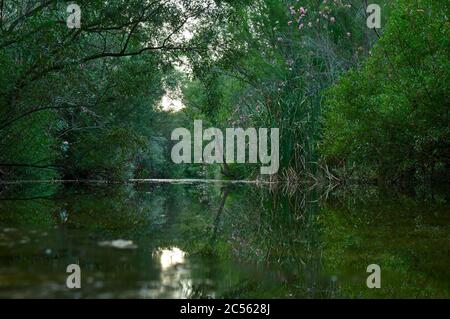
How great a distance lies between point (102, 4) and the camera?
873 cm

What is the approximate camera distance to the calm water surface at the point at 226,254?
2.08 meters

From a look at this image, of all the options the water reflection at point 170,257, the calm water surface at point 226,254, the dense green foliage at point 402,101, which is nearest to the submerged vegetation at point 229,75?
the dense green foliage at point 402,101

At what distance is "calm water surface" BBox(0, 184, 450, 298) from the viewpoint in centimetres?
208

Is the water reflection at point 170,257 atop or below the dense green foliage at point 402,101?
below

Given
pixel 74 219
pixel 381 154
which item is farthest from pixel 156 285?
pixel 381 154

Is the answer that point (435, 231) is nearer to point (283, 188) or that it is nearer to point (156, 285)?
point (156, 285)

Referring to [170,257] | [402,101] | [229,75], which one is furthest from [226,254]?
[229,75]

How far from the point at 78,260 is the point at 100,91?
9.33 metres

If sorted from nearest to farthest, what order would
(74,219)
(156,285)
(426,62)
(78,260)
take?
(156,285) → (78,260) → (74,219) → (426,62)

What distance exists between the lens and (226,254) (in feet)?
10.2

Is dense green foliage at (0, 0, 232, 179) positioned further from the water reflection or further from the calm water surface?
the water reflection

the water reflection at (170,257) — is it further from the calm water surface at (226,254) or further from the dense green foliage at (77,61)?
the dense green foliage at (77,61)

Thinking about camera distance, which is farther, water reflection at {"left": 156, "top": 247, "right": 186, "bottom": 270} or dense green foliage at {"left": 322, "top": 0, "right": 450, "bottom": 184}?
dense green foliage at {"left": 322, "top": 0, "right": 450, "bottom": 184}

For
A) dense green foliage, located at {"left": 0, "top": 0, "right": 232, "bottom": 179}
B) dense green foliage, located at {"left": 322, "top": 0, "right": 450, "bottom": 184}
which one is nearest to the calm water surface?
dense green foliage, located at {"left": 322, "top": 0, "right": 450, "bottom": 184}
